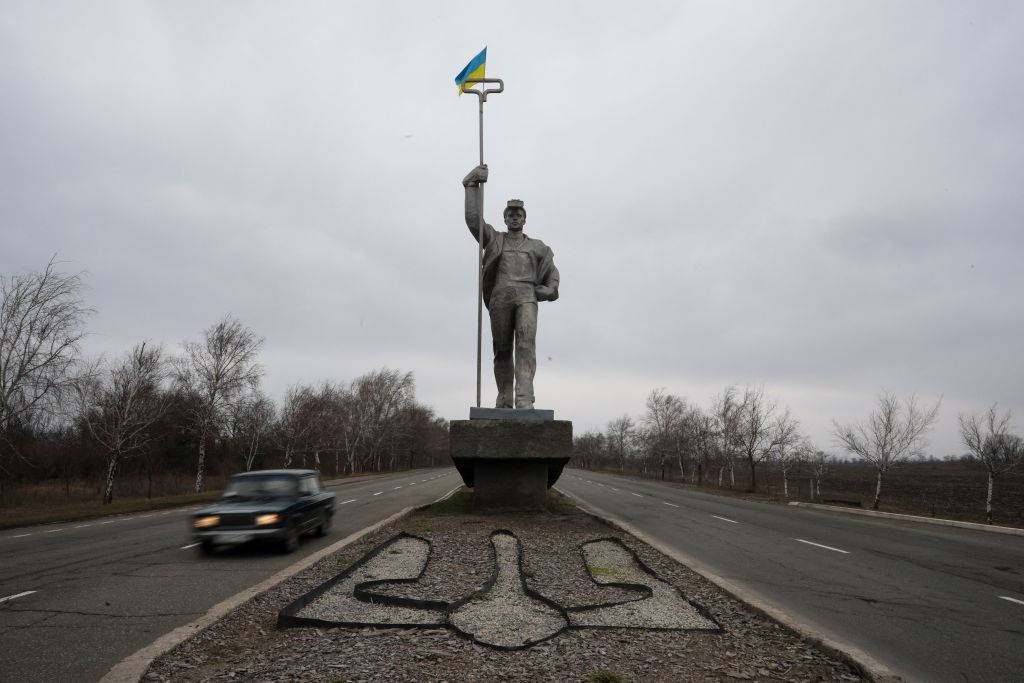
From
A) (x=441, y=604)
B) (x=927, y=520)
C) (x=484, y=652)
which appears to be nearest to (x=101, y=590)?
(x=441, y=604)

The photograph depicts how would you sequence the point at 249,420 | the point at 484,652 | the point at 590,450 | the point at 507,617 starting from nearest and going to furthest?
1. the point at 484,652
2. the point at 507,617
3. the point at 249,420
4. the point at 590,450

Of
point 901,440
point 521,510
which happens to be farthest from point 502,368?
point 901,440

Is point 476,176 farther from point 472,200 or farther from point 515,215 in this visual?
point 515,215

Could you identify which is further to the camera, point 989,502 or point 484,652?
point 989,502

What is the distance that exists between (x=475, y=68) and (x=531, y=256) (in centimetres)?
463

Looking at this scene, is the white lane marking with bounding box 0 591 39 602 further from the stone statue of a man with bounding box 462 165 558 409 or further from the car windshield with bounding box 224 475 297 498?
the stone statue of a man with bounding box 462 165 558 409

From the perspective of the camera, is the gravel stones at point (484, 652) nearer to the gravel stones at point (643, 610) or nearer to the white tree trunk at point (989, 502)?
the gravel stones at point (643, 610)

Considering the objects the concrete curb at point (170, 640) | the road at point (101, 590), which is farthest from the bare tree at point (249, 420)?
the concrete curb at point (170, 640)

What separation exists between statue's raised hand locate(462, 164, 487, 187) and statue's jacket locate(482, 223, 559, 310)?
82cm

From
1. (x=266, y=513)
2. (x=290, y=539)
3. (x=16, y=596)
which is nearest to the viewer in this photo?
(x=16, y=596)

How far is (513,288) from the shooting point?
426 inches

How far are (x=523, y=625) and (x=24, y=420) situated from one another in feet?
80.5

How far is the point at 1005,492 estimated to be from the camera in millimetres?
39125

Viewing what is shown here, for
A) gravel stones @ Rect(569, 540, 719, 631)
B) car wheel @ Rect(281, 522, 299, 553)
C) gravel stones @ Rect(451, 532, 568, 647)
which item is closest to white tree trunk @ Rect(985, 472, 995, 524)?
gravel stones @ Rect(569, 540, 719, 631)
